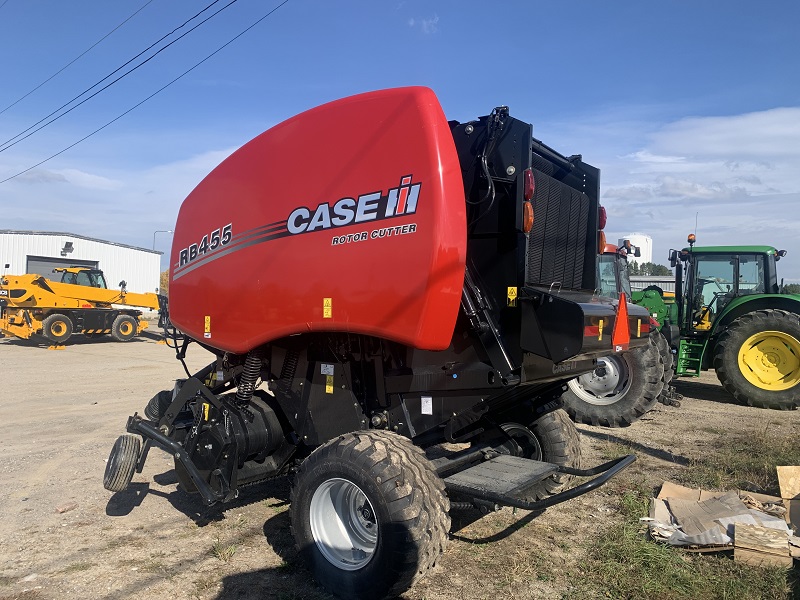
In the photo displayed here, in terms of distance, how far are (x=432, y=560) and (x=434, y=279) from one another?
152 centimetres

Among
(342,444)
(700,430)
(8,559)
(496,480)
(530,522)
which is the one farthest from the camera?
(700,430)

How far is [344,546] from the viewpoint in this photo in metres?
3.70

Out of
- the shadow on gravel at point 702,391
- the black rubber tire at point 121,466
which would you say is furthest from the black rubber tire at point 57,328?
the shadow on gravel at point 702,391

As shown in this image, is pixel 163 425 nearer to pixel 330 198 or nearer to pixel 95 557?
pixel 95 557

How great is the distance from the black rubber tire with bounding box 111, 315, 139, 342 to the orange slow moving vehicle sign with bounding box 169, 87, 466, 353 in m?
17.8

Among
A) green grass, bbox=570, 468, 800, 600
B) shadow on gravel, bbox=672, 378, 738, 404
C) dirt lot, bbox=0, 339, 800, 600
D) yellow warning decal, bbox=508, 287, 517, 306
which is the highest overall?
yellow warning decal, bbox=508, 287, 517, 306

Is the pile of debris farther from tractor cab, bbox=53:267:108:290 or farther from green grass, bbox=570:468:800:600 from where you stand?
tractor cab, bbox=53:267:108:290

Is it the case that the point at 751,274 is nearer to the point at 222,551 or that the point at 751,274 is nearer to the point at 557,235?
the point at 557,235

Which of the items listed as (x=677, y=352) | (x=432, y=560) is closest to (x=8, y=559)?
(x=432, y=560)

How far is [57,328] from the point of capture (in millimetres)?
19016

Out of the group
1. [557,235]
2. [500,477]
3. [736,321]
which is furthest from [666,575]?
[736,321]

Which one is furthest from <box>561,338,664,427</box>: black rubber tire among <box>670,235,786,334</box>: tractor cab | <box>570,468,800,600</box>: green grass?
<box>570,468,800,600</box>: green grass

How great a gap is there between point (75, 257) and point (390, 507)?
39.8m

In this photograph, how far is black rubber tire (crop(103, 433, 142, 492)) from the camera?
455cm
